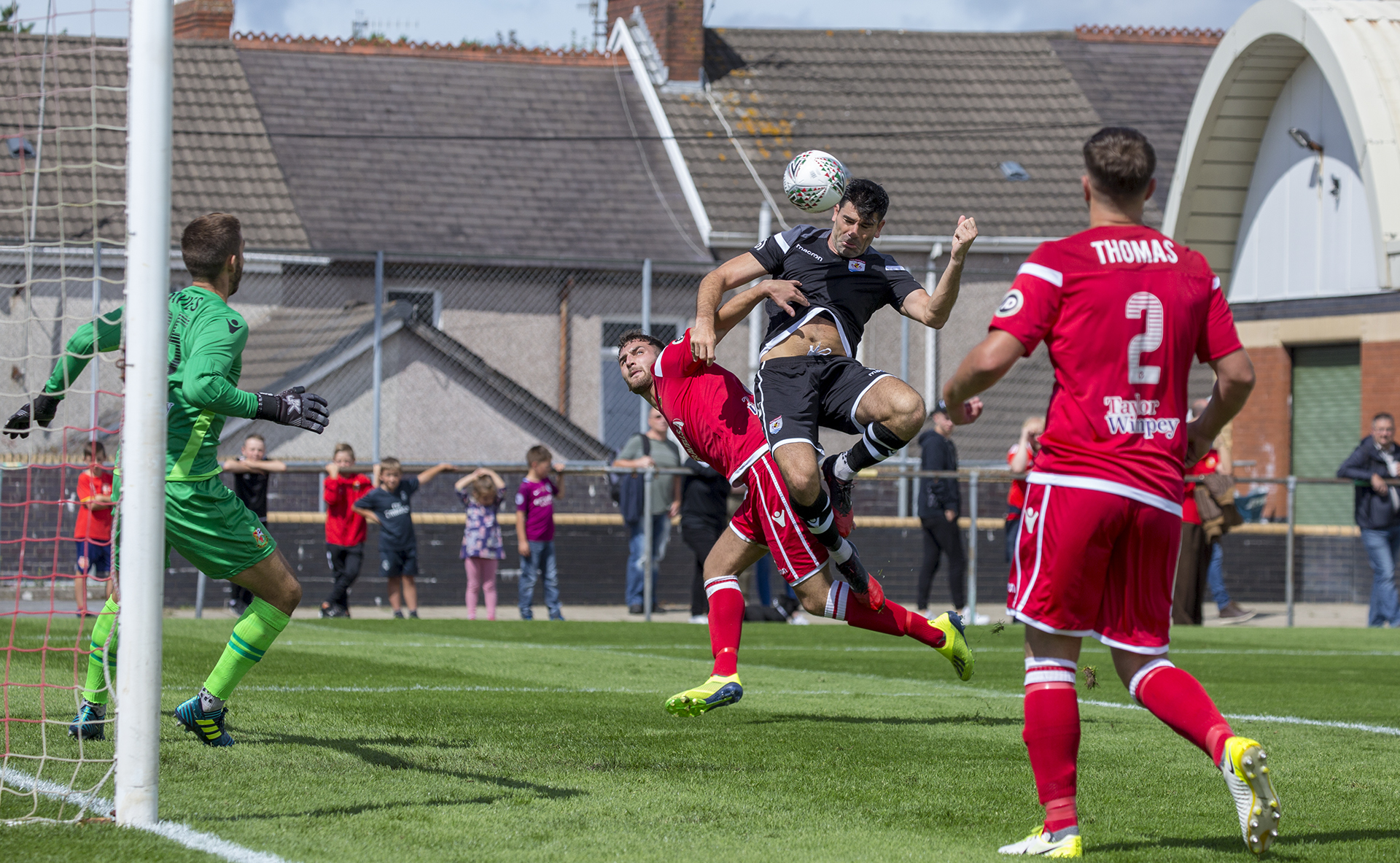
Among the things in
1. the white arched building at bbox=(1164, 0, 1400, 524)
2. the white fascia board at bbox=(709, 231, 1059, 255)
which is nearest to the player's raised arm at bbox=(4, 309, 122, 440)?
the white arched building at bbox=(1164, 0, 1400, 524)

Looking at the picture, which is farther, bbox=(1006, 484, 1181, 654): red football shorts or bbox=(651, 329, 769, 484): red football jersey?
bbox=(651, 329, 769, 484): red football jersey

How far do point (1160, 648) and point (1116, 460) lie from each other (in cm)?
55

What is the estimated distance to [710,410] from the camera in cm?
740

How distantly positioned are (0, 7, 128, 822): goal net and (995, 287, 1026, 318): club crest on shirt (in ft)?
8.27

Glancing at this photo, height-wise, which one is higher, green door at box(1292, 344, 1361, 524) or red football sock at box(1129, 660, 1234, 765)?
green door at box(1292, 344, 1361, 524)

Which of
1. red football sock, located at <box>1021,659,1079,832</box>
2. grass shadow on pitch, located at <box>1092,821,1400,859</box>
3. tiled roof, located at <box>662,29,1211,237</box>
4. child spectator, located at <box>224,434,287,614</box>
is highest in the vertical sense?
tiled roof, located at <box>662,29,1211,237</box>

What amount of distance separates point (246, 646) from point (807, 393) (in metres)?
2.71

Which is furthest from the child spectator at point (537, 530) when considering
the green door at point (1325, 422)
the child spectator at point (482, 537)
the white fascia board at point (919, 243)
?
the green door at point (1325, 422)

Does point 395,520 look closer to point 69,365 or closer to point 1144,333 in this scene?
point 69,365

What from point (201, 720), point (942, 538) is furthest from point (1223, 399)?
point (942, 538)

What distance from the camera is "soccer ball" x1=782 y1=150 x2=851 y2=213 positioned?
749 centimetres

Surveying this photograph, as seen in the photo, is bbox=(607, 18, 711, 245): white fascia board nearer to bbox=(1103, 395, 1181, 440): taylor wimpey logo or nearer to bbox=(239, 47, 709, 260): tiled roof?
bbox=(239, 47, 709, 260): tiled roof

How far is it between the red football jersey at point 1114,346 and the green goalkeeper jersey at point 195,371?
9.21 ft

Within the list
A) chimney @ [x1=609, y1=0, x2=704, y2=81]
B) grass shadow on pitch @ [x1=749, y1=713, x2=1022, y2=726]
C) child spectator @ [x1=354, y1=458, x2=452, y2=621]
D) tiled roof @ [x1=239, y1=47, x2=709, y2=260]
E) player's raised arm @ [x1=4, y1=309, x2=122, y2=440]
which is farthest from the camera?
chimney @ [x1=609, y1=0, x2=704, y2=81]
